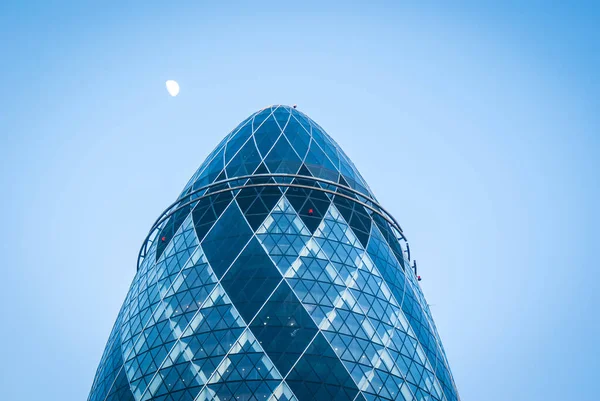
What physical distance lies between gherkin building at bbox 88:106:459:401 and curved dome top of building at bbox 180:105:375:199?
0.15 meters

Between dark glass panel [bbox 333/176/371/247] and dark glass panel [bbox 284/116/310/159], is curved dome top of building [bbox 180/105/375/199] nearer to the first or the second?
dark glass panel [bbox 284/116/310/159]

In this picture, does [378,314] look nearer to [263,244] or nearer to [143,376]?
[263,244]

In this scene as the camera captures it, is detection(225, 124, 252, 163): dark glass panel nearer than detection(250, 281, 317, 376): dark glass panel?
No

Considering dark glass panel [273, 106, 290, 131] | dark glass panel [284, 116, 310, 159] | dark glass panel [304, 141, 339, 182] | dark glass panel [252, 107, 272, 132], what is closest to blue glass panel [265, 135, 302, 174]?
dark glass panel [284, 116, 310, 159]

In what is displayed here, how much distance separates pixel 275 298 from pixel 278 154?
13146 mm

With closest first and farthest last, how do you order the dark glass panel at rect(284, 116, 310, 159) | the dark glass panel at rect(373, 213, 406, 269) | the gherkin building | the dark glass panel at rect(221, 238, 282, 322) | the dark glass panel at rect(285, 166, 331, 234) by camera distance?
the gherkin building → the dark glass panel at rect(221, 238, 282, 322) → the dark glass panel at rect(285, 166, 331, 234) → the dark glass panel at rect(373, 213, 406, 269) → the dark glass panel at rect(284, 116, 310, 159)

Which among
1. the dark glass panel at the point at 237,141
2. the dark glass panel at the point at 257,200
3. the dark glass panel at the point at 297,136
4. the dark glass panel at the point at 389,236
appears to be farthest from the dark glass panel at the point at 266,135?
the dark glass panel at the point at 389,236

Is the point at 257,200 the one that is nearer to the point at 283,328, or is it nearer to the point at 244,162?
the point at 244,162

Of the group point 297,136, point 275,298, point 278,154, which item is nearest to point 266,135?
point 297,136

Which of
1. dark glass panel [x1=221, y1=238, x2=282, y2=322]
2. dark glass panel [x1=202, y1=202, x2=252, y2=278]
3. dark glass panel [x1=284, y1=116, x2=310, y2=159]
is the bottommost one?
dark glass panel [x1=221, y1=238, x2=282, y2=322]

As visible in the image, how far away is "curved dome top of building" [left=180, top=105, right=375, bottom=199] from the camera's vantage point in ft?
153

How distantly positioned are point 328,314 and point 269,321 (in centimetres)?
364

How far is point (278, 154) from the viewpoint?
1874 inches

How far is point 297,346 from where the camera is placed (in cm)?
3625
